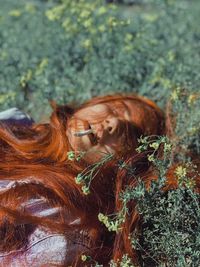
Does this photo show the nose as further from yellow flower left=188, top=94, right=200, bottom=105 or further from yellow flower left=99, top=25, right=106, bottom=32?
yellow flower left=99, top=25, right=106, bottom=32

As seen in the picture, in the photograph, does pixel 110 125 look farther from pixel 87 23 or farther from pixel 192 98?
pixel 87 23

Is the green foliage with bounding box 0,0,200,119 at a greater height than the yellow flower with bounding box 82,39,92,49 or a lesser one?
lesser

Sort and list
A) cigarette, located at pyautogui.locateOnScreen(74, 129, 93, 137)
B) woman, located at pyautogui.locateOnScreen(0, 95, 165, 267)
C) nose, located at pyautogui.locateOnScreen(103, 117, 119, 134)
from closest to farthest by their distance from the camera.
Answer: woman, located at pyautogui.locateOnScreen(0, 95, 165, 267) → cigarette, located at pyautogui.locateOnScreen(74, 129, 93, 137) → nose, located at pyautogui.locateOnScreen(103, 117, 119, 134)

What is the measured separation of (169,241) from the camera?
2.45m

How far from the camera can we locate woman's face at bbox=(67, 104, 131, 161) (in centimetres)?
282

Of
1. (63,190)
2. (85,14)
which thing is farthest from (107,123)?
(85,14)

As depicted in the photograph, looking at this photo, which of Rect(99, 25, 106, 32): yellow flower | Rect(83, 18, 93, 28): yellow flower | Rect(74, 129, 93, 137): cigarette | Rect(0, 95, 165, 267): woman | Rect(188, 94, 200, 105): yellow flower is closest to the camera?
Rect(0, 95, 165, 267): woman

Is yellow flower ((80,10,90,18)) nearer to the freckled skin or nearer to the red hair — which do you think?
the freckled skin

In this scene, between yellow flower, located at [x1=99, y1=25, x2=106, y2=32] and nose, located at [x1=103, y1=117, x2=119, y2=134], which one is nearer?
nose, located at [x1=103, y1=117, x2=119, y2=134]

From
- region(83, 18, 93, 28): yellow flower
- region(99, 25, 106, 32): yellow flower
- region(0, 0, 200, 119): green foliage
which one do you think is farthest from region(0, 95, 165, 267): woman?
region(99, 25, 106, 32): yellow flower

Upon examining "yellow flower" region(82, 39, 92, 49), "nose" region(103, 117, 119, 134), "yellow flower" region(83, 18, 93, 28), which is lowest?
"yellow flower" region(82, 39, 92, 49)

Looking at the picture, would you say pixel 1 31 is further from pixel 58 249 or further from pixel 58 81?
pixel 58 249

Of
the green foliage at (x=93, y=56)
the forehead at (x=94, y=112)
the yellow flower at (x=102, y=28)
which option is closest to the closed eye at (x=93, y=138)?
the forehead at (x=94, y=112)

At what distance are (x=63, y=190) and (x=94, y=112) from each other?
0.47 m
